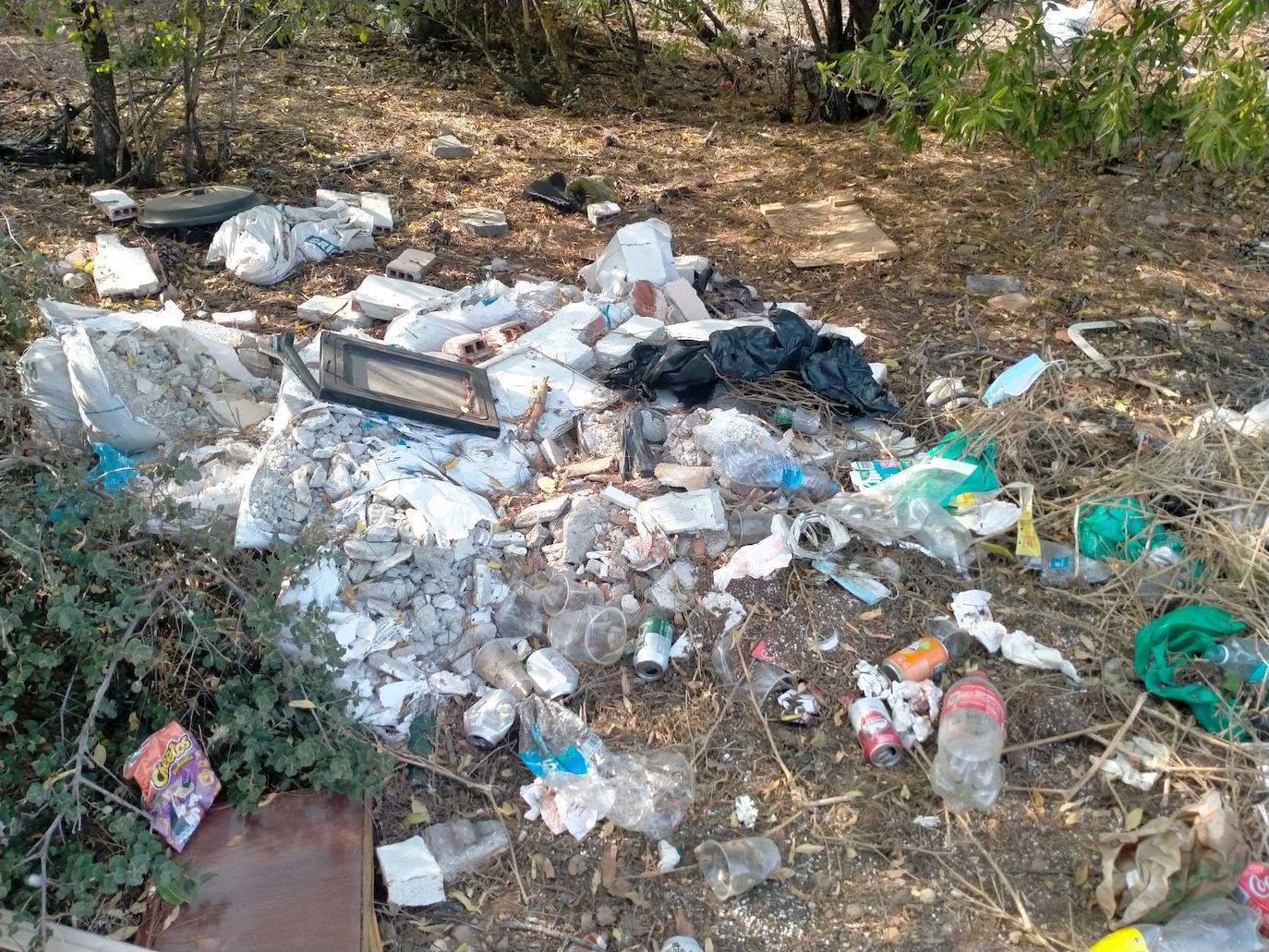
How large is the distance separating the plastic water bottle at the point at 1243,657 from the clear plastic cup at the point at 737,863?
146 centimetres

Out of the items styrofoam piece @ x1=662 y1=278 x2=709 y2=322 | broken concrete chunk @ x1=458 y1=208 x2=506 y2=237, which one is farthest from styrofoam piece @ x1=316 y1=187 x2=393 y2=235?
styrofoam piece @ x1=662 y1=278 x2=709 y2=322

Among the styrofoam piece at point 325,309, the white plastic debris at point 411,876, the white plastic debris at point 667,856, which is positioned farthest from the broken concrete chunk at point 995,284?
the white plastic debris at point 411,876

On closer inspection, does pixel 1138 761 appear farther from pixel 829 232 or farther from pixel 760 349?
pixel 829 232

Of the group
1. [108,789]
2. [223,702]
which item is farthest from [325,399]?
[108,789]

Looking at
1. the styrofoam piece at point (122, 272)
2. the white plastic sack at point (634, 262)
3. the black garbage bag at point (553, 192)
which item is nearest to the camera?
the styrofoam piece at point (122, 272)

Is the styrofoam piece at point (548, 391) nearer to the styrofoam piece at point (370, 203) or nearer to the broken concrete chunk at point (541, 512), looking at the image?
the broken concrete chunk at point (541, 512)

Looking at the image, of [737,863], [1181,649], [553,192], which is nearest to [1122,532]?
[1181,649]

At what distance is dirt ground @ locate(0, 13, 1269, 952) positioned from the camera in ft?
8.26

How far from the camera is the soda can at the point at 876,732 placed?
2.78 m

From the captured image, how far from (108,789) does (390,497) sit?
3.76 feet

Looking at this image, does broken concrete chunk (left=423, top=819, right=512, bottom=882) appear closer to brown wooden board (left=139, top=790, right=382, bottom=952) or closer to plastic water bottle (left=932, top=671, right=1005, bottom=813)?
brown wooden board (left=139, top=790, right=382, bottom=952)

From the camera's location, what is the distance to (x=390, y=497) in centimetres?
323

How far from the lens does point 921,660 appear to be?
2979 mm

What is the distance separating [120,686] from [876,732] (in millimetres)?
2051
